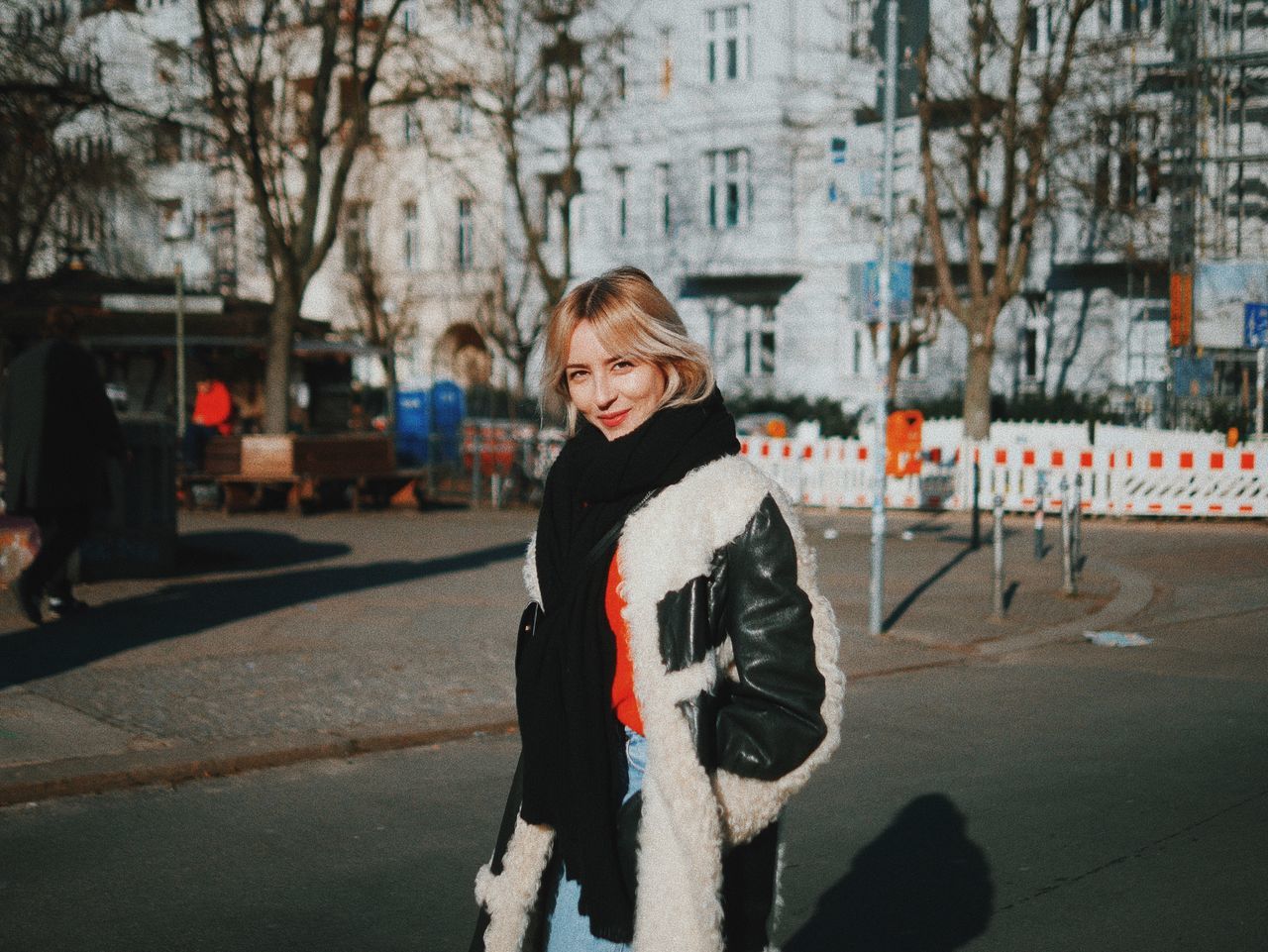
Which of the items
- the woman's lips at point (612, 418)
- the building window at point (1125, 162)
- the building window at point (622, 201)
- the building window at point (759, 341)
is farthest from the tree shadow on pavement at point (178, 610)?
the building window at point (622, 201)

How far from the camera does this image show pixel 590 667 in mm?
2531

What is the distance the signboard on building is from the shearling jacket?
83.3 feet

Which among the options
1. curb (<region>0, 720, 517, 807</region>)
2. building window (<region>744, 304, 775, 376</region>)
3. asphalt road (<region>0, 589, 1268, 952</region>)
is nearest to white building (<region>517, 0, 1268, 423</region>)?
building window (<region>744, 304, 775, 376</region>)

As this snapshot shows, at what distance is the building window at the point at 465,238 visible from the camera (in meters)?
43.3

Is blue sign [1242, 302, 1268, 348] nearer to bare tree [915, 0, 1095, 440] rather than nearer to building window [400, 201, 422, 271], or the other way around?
bare tree [915, 0, 1095, 440]

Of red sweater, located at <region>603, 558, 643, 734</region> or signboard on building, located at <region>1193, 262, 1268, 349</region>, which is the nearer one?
red sweater, located at <region>603, 558, 643, 734</region>

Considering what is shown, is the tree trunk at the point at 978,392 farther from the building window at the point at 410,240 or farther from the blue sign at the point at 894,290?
the building window at the point at 410,240

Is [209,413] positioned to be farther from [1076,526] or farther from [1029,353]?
[1029,353]

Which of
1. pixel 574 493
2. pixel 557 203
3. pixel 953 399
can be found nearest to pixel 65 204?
pixel 557 203

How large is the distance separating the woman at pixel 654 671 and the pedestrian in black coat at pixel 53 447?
7743 millimetres

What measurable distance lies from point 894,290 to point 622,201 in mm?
29833

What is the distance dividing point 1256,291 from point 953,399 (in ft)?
28.9

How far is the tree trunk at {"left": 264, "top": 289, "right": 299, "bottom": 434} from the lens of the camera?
1975cm

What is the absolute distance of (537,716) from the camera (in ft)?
8.55
